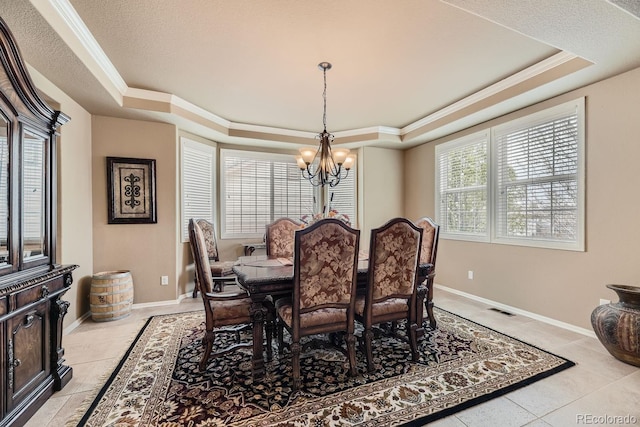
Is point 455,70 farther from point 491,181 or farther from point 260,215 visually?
point 260,215

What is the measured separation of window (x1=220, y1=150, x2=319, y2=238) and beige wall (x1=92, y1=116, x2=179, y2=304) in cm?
103

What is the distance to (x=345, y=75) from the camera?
302 cm

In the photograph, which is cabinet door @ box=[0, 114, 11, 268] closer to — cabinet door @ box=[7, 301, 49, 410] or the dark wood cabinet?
the dark wood cabinet

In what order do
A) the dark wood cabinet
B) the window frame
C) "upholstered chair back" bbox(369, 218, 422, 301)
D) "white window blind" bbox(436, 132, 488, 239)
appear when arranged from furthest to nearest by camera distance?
"white window blind" bbox(436, 132, 488, 239) → the window frame → "upholstered chair back" bbox(369, 218, 422, 301) → the dark wood cabinet

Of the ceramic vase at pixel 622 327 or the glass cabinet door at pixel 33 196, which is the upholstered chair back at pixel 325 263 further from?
the ceramic vase at pixel 622 327

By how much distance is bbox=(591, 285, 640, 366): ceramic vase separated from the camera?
2.19m

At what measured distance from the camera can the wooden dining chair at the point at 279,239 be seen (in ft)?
11.4

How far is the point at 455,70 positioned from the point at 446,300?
2.98 meters

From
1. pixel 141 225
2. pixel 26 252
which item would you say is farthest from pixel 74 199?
pixel 26 252

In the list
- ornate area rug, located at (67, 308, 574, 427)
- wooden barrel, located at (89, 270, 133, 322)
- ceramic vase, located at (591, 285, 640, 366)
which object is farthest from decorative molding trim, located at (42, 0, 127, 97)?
ceramic vase, located at (591, 285, 640, 366)

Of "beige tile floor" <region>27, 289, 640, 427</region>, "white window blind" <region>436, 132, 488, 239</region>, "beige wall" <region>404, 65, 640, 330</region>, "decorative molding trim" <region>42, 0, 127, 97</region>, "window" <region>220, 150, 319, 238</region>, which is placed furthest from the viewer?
"window" <region>220, 150, 319, 238</region>

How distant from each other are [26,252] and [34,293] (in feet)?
0.83

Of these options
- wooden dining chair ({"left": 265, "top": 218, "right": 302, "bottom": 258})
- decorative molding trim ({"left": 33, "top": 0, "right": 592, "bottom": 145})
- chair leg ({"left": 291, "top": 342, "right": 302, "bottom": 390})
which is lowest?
chair leg ({"left": 291, "top": 342, "right": 302, "bottom": 390})

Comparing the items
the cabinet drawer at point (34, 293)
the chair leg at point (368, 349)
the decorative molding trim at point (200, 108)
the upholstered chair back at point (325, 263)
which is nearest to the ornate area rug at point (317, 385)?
the chair leg at point (368, 349)
